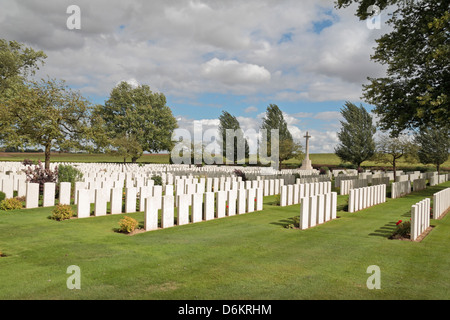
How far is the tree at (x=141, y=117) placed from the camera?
2279 inches

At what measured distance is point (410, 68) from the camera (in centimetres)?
1967

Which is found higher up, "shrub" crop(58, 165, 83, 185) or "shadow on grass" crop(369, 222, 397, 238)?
"shrub" crop(58, 165, 83, 185)

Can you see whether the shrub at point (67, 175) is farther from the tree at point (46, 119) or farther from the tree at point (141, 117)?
the tree at point (141, 117)

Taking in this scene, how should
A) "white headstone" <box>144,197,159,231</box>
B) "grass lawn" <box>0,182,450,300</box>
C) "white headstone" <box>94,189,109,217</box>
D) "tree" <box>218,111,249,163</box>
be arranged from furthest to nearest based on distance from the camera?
"tree" <box>218,111,249,163</box> < "white headstone" <box>94,189,109,217</box> < "white headstone" <box>144,197,159,231</box> < "grass lawn" <box>0,182,450,300</box>

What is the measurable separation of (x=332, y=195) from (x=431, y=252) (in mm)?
4050

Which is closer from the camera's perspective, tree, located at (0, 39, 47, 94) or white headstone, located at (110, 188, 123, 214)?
white headstone, located at (110, 188, 123, 214)

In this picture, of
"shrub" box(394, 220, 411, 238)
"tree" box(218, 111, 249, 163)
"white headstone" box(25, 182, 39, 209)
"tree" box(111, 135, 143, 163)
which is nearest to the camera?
"shrub" box(394, 220, 411, 238)

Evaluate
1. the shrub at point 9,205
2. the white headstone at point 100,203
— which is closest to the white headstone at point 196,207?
the white headstone at point 100,203

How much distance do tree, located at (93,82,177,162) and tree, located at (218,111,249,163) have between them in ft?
30.6

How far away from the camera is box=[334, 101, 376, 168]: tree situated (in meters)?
51.8

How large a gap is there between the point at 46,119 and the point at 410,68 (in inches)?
858

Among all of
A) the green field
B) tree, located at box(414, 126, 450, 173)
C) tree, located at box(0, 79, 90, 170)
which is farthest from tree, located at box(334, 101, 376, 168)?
tree, located at box(0, 79, 90, 170)

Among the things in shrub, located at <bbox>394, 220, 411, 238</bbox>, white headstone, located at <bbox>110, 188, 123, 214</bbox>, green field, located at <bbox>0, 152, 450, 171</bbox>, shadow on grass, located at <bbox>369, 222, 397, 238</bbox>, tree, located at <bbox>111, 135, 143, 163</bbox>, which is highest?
tree, located at <bbox>111, 135, 143, 163</bbox>

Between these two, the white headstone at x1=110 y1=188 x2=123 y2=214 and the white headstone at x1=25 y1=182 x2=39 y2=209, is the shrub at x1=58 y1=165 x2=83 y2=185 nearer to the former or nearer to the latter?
the white headstone at x1=25 y1=182 x2=39 y2=209
